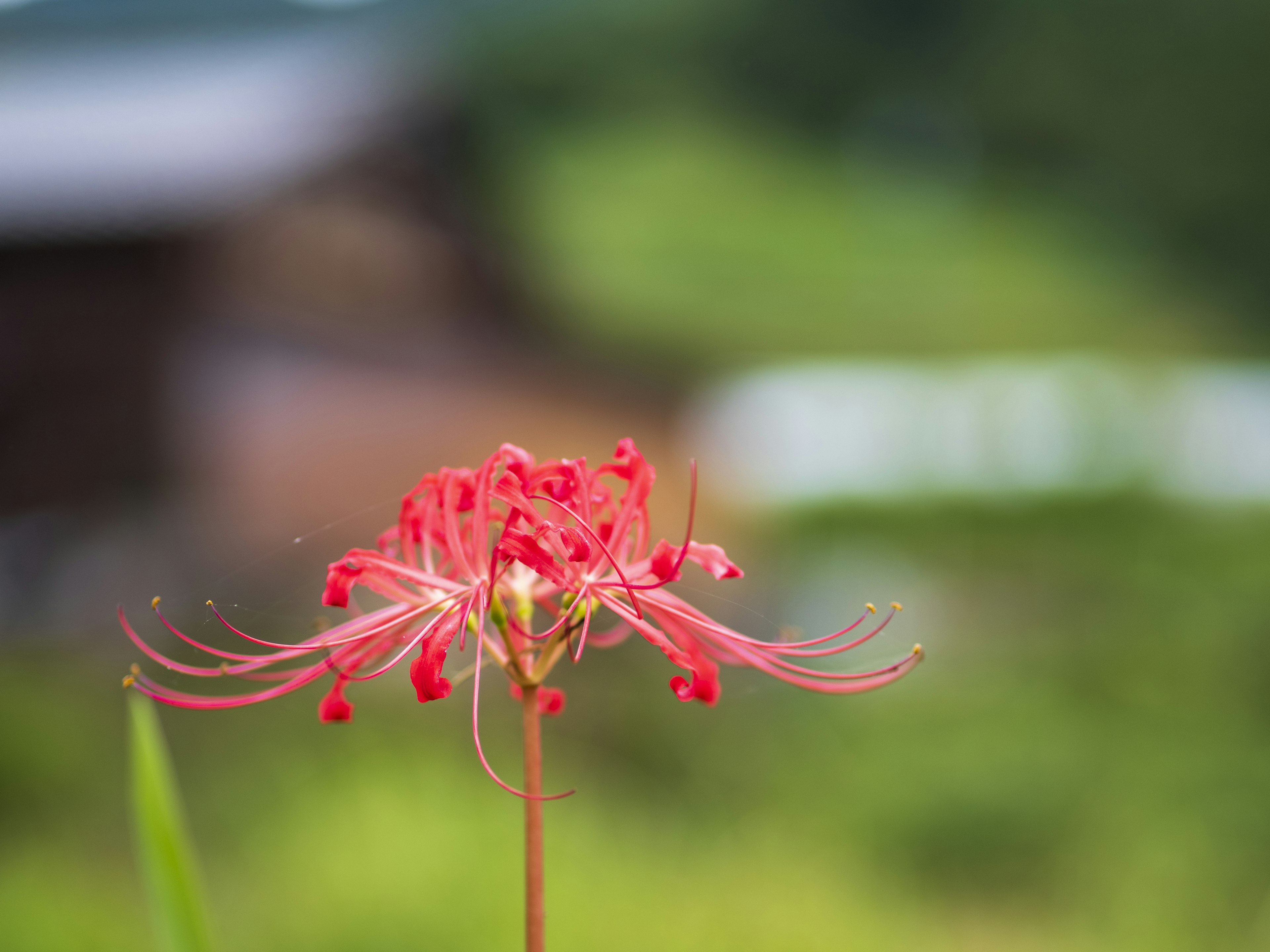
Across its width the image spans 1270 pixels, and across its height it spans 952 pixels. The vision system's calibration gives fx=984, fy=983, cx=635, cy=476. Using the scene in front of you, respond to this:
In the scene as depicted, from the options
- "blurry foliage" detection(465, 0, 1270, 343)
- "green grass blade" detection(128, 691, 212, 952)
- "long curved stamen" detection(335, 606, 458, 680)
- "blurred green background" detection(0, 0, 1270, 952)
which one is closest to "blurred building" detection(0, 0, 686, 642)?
"blurred green background" detection(0, 0, 1270, 952)

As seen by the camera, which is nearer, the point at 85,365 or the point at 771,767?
the point at 771,767

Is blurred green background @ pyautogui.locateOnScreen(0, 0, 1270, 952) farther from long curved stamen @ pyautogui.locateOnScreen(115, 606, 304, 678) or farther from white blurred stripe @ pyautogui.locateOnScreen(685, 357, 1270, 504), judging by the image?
white blurred stripe @ pyautogui.locateOnScreen(685, 357, 1270, 504)

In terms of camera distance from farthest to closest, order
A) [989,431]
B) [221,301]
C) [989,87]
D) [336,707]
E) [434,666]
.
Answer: [989,87]
[989,431]
[221,301]
[336,707]
[434,666]

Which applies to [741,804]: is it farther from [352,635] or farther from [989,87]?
[989,87]

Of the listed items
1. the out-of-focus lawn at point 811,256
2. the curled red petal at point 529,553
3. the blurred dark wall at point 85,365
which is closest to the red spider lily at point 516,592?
the curled red petal at point 529,553

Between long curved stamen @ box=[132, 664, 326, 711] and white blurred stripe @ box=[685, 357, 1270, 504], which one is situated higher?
white blurred stripe @ box=[685, 357, 1270, 504]

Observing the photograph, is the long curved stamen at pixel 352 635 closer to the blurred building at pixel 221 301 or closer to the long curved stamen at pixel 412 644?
the long curved stamen at pixel 412 644

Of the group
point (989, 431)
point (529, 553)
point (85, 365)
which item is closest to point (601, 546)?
point (529, 553)
